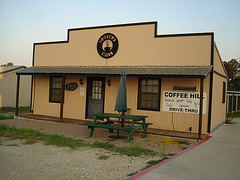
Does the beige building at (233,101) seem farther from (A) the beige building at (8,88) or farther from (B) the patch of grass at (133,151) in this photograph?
(A) the beige building at (8,88)

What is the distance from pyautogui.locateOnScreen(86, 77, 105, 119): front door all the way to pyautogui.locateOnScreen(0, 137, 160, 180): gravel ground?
198 inches

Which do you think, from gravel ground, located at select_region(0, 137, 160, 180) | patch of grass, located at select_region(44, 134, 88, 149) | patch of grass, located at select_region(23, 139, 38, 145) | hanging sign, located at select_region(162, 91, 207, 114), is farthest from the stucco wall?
patch of grass, located at select_region(23, 139, 38, 145)

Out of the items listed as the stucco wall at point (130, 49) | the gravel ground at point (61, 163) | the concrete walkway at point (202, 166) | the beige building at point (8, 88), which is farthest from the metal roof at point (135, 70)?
the beige building at point (8, 88)

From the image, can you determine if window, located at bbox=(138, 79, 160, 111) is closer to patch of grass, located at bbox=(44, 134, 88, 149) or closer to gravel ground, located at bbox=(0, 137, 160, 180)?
patch of grass, located at bbox=(44, 134, 88, 149)

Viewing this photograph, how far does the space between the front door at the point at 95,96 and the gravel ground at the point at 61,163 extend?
503 centimetres

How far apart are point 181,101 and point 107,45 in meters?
4.31

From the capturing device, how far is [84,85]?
40.2 ft

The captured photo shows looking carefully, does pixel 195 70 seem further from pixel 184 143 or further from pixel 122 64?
pixel 122 64

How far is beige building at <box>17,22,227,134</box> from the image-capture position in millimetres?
9758

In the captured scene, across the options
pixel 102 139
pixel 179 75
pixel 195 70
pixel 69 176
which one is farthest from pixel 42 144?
pixel 195 70

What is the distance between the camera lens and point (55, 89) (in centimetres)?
1305

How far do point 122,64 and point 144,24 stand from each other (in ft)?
6.47

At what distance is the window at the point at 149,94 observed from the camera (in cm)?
1050

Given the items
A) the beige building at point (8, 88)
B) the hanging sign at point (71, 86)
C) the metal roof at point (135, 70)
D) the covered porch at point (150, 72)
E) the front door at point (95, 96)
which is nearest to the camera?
the covered porch at point (150, 72)
